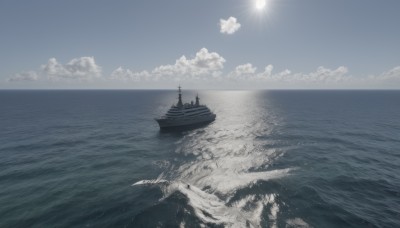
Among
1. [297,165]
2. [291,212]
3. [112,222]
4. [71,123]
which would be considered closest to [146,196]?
[112,222]

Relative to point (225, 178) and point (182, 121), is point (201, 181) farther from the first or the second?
point (182, 121)

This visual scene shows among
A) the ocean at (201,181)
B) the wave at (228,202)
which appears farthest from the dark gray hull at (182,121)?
the wave at (228,202)

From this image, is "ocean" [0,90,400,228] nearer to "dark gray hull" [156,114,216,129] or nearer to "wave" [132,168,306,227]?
"wave" [132,168,306,227]

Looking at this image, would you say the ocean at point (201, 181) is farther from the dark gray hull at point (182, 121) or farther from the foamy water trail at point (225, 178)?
the dark gray hull at point (182, 121)

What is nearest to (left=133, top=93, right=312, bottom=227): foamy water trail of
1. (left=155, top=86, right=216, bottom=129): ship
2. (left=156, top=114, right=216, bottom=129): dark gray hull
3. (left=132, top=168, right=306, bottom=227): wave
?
(left=132, top=168, right=306, bottom=227): wave

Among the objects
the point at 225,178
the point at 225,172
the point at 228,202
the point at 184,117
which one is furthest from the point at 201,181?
the point at 184,117

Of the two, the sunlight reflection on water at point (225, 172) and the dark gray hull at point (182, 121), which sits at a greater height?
the dark gray hull at point (182, 121)

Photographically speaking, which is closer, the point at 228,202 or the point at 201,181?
the point at 228,202

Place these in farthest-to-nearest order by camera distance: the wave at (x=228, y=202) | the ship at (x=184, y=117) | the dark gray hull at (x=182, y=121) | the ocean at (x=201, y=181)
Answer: the ship at (x=184, y=117) < the dark gray hull at (x=182, y=121) < the ocean at (x=201, y=181) < the wave at (x=228, y=202)

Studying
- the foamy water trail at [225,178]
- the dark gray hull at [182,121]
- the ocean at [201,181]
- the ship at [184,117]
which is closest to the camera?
the ocean at [201,181]
